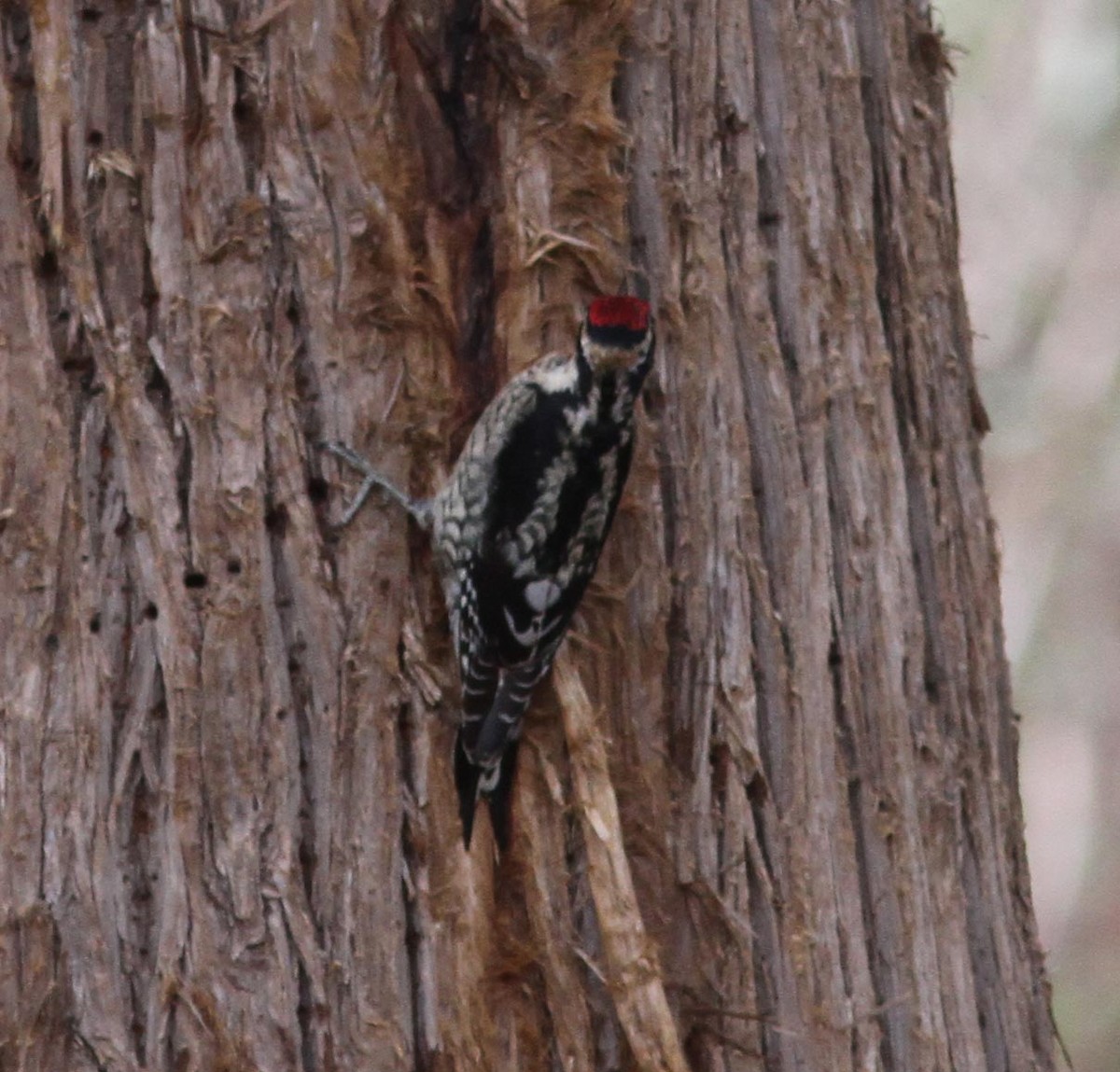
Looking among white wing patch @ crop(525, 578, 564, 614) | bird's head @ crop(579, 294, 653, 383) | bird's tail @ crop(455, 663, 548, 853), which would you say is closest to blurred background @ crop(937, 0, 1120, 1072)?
white wing patch @ crop(525, 578, 564, 614)

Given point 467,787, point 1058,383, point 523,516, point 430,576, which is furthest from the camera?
point 1058,383

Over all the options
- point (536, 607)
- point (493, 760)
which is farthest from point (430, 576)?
point (493, 760)

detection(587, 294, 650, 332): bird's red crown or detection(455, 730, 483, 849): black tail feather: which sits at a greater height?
detection(587, 294, 650, 332): bird's red crown

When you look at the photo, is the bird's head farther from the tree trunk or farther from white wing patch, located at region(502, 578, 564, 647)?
white wing patch, located at region(502, 578, 564, 647)

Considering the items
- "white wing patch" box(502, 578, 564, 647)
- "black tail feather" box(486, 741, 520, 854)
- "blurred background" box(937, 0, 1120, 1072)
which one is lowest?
"black tail feather" box(486, 741, 520, 854)

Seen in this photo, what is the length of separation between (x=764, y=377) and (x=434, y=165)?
0.71 metres

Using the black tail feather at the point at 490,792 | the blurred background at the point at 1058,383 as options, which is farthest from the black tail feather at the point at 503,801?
the blurred background at the point at 1058,383

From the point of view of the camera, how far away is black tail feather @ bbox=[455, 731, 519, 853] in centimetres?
295

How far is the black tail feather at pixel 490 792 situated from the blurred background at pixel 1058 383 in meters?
7.56

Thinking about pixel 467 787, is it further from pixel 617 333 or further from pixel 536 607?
pixel 617 333

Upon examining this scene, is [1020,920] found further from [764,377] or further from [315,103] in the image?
[315,103]

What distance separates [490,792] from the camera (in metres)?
2.98

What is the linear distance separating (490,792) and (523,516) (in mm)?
757

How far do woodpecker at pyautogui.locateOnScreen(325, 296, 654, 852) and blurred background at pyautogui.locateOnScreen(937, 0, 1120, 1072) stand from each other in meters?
7.06
